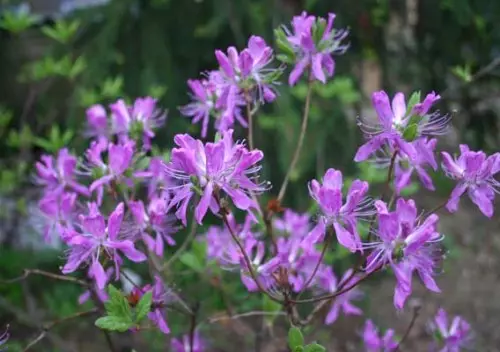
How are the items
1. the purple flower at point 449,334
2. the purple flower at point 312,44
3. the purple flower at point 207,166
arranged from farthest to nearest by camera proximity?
the purple flower at point 449,334 → the purple flower at point 312,44 → the purple flower at point 207,166

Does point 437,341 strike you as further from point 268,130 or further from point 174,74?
point 174,74

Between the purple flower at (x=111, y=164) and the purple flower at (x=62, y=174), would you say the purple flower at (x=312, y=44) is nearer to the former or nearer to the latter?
the purple flower at (x=111, y=164)

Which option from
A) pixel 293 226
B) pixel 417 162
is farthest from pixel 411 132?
pixel 293 226

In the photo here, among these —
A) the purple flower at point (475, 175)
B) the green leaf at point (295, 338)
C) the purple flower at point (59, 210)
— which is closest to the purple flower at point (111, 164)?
the purple flower at point (59, 210)

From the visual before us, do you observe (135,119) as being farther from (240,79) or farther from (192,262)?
(192,262)

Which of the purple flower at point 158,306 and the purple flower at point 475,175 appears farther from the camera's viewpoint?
the purple flower at point 158,306

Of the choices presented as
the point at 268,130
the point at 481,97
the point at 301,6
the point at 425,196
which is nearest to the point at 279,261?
the point at 268,130
